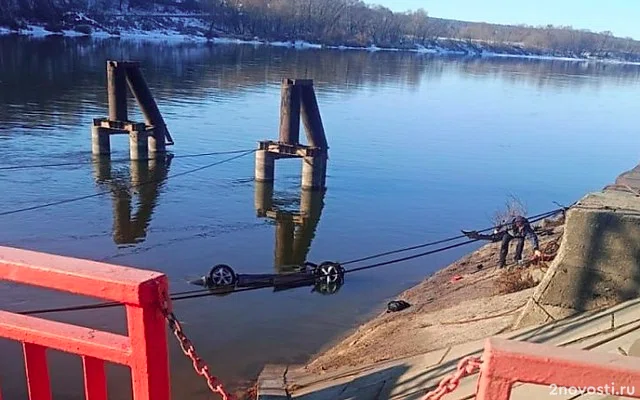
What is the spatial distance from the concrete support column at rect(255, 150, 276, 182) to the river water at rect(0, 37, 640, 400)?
0.62 meters

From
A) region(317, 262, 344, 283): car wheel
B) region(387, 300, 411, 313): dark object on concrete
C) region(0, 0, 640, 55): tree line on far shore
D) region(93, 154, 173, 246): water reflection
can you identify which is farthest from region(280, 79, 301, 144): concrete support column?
region(0, 0, 640, 55): tree line on far shore

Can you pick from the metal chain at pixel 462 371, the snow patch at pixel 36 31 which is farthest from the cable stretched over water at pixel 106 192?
the snow patch at pixel 36 31

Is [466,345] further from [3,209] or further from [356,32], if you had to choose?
[356,32]

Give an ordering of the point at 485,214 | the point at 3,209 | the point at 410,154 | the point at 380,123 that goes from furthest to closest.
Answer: the point at 380,123, the point at 410,154, the point at 485,214, the point at 3,209

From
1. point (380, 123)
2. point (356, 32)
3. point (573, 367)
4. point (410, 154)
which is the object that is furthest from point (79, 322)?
point (356, 32)

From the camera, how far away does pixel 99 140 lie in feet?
70.0

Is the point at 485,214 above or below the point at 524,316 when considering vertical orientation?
below

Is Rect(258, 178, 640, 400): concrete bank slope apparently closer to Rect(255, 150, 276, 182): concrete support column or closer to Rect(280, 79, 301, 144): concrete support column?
Rect(280, 79, 301, 144): concrete support column

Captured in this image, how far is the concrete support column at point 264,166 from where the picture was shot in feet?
62.7

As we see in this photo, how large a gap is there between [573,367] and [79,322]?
9676 millimetres

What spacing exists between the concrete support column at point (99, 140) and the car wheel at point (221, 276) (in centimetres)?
1132

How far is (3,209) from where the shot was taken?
1591 cm

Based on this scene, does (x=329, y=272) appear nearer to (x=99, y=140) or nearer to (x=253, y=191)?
(x=253, y=191)

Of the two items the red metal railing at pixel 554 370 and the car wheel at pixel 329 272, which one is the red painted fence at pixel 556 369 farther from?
the car wheel at pixel 329 272
